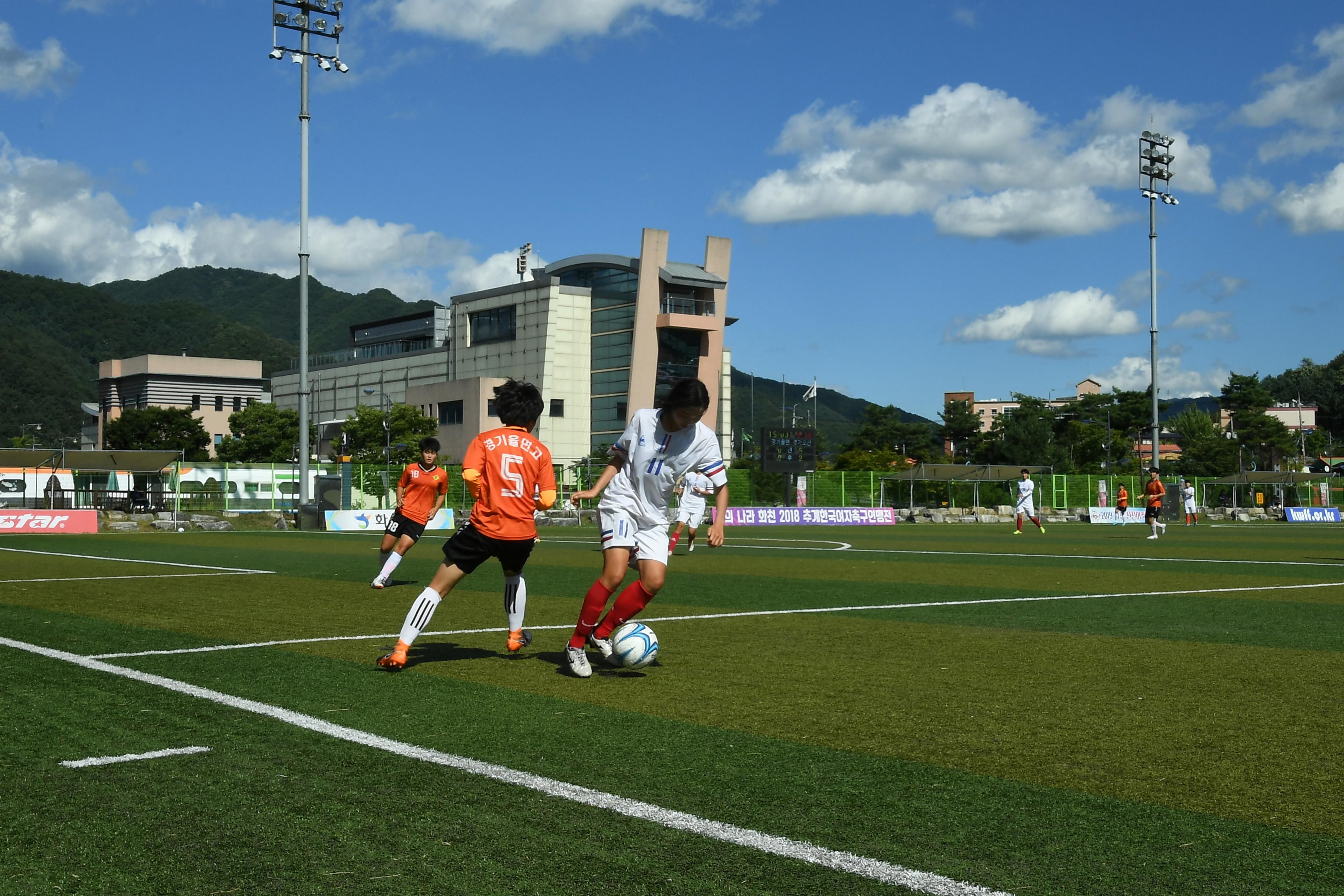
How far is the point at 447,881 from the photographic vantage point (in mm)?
3705

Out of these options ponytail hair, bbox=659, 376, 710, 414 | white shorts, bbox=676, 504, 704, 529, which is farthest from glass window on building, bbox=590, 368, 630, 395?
ponytail hair, bbox=659, 376, 710, 414

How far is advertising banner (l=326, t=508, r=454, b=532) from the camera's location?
1512 inches

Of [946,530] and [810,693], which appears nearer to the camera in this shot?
[810,693]

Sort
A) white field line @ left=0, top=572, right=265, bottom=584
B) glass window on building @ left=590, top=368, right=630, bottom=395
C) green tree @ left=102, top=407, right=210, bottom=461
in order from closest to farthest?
white field line @ left=0, top=572, right=265, bottom=584
glass window on building @ left=590, top=368, right=630, bottom=395
green tree @ left=102, top=407, right=210, bottom=461

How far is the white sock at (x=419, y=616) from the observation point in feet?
26.1

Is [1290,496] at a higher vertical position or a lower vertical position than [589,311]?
lower

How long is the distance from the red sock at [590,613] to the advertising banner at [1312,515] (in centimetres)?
5480

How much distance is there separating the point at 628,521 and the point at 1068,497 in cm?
6032

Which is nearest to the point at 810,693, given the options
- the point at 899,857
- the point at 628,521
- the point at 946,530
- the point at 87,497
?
the point at 628,521

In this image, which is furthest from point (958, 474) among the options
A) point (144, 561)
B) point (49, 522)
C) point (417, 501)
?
point (417, 501)

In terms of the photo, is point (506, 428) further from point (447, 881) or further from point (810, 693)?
point (447, 881)

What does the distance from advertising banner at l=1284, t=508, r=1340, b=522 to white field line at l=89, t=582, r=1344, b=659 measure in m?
42.5

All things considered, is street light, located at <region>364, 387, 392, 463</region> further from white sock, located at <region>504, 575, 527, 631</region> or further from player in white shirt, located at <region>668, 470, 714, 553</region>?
white sock, located at <region>504, 575, 527, 631</region>

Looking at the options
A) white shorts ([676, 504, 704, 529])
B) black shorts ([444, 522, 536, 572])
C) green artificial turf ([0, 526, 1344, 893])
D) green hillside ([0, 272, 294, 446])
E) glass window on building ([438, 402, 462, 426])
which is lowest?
green artificial turf ([0, 526, 1344, 893])
